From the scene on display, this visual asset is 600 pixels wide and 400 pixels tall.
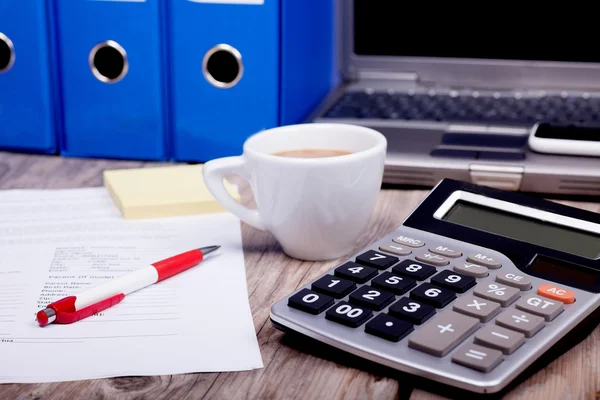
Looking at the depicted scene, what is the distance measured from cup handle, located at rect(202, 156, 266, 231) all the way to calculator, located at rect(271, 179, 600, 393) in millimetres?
94

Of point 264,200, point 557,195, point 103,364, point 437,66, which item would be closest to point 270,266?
point 264,200

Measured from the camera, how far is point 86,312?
1.49ft

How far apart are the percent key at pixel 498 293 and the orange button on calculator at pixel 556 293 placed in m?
0.01

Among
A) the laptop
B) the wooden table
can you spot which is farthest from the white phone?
the wooden table

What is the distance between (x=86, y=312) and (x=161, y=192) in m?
0.19

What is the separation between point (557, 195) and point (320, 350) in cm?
31

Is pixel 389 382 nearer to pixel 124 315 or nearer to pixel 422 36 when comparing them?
pixel 124 315

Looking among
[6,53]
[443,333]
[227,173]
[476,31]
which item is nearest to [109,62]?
[6,53]

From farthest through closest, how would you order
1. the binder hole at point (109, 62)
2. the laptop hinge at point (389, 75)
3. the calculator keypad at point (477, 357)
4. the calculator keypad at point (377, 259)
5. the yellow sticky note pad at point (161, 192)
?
the laptop hinge at point (389, 75) → the binder hole at point (109, 62) → the yellow sticky note pad at point (161, 192) → the calculator keypad at point (377, 259) → the calculator keypad at point (477, 357)

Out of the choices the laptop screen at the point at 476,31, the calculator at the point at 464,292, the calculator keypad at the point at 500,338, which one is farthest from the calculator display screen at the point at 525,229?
the laptop screen at the point at 476,31

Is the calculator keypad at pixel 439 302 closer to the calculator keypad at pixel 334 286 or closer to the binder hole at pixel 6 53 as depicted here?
the calculator keypad at pixel 334 286

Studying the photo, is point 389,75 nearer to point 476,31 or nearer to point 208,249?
point 476,31

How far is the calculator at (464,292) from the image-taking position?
376 millimetres

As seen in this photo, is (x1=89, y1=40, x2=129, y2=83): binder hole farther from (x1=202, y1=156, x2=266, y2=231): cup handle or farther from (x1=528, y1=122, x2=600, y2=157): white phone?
(x1=528, y1=122, x2=600, y2=157): white phone
